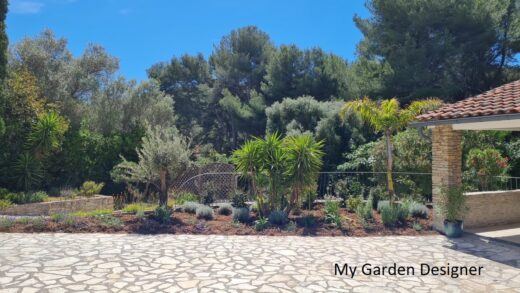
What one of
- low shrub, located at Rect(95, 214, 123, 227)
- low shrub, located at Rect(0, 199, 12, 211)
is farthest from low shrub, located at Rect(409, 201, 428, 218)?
low shrub, located at Rect(0, 199, 12, 211)

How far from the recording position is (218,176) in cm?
1427

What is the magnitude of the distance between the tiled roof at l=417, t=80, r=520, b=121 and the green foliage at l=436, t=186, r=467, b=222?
1.63m

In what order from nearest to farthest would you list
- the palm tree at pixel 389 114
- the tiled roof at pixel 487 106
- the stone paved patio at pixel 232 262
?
the stone paved patio at pixel 232 262 < the tiled roof at pixel 487 106 < the palm tree at pixel 389 114

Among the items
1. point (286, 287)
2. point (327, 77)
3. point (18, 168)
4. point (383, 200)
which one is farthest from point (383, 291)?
point (327, 77)

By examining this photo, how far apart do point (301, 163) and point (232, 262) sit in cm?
396

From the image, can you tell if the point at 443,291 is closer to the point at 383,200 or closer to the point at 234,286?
the point at 234,286

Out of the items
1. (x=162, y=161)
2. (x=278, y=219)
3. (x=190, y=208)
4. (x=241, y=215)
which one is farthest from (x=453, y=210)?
(x=162, y=161)

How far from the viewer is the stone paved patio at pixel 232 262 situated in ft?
17.1

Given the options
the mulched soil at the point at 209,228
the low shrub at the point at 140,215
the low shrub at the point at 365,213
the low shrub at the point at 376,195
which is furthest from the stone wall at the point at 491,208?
the low shrub at the point at 140,215

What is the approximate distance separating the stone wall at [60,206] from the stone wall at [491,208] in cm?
1154

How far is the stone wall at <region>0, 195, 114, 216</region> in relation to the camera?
474 inches

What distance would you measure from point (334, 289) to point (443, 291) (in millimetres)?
1471

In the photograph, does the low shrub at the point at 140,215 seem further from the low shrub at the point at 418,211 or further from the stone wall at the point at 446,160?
the stone wall at the point at 446,160

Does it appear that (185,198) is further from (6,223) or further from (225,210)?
(6,223)
